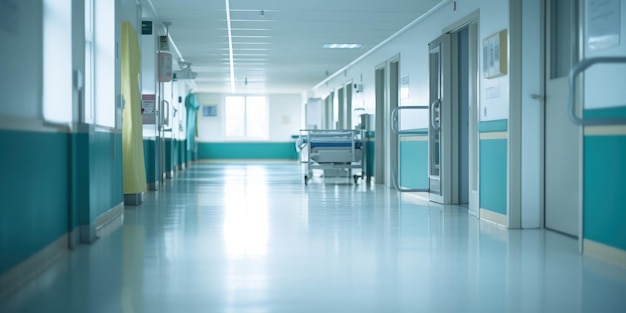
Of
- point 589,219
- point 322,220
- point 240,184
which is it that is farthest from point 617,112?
point 240,184

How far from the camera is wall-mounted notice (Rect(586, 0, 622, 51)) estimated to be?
4.19 m

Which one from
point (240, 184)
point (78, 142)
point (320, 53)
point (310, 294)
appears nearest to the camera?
point (310, 294)

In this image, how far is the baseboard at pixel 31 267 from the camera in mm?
3369

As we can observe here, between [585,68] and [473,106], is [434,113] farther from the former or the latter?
[585,68]

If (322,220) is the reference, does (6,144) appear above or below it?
above

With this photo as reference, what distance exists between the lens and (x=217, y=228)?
5.88 metres

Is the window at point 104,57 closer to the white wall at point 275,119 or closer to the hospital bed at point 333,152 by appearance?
the hospital bed at point 333,152

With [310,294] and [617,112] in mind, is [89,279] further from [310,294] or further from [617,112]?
[617,112]

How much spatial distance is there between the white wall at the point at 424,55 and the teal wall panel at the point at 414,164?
0.64 metres

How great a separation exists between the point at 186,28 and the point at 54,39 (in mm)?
6144

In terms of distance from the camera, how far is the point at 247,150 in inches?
1022

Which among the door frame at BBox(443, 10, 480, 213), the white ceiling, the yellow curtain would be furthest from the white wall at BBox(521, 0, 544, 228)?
the yellow curtain

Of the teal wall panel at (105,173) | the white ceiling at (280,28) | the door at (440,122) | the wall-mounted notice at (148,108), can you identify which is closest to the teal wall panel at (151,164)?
the wall-mounted notice at (148,108)

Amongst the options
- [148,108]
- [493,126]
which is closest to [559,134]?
[493,126]
